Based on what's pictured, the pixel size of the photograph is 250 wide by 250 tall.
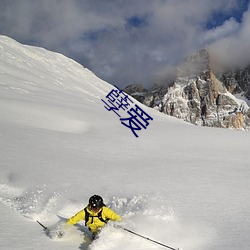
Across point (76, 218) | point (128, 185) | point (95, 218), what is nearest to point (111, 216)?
point (95, 218)

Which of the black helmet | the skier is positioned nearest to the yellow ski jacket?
the skier

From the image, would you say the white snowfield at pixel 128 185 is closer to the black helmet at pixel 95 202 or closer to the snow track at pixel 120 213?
the snow track at pixel 120 213

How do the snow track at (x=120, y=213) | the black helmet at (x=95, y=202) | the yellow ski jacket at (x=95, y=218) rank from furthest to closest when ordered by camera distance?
the yellow ski jacket at (x=95, y=218) < the black helmet at (x=95, y=202) < the snow track at (x=120, y=213)

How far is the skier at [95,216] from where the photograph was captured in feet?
19.2

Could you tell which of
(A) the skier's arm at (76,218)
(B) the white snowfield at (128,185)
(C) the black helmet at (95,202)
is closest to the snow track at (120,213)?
(B) the white snowfield at (128,185)

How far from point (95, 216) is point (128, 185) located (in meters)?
2.44

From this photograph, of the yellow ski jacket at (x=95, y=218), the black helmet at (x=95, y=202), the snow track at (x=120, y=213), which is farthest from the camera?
the yellow ski jacket at (x=95, y=218)

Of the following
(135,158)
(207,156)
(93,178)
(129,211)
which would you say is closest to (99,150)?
(135,158)

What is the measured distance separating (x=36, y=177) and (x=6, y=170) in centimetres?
104

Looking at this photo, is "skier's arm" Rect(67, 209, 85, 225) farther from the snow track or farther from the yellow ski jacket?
the snow track

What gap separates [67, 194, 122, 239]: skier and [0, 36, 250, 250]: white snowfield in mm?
216

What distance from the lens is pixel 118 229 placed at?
18.9 feet

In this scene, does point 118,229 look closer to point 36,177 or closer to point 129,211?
point 129,211

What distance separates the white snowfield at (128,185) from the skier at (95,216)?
0.71 ft
